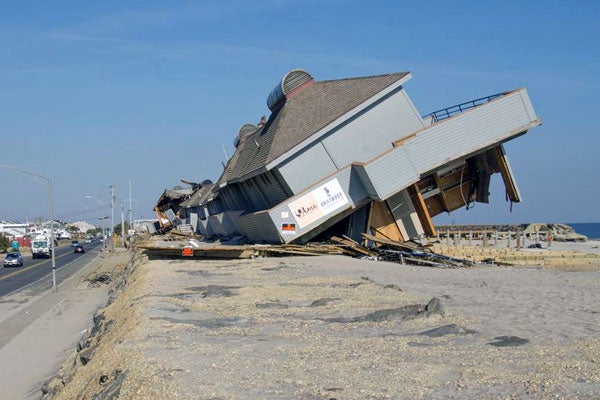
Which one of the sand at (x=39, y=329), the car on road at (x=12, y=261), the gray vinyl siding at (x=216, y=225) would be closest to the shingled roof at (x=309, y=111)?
the sand at (x=39, y=329)

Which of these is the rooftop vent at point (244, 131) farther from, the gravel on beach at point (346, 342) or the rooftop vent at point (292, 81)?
the gravel on beach at point (346, 342)

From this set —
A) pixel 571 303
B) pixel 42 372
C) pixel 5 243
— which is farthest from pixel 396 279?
pixel 5 243

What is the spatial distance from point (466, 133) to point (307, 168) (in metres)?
6.89

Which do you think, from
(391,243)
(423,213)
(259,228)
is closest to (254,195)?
(259,228)

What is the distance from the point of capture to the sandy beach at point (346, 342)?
A: 9.07 metres

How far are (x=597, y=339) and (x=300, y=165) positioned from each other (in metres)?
22.9

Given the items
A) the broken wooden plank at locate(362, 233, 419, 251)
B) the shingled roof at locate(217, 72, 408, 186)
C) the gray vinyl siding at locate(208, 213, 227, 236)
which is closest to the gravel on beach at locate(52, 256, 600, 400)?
the broken wooden plank at locate(362, 233, 419, 251)

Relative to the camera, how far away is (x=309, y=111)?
3772 cm

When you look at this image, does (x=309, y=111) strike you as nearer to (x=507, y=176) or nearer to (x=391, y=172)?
(x=391, y=172)

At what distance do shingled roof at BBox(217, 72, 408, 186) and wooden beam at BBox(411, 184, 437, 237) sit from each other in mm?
4604

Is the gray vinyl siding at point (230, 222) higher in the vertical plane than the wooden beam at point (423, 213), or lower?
higher

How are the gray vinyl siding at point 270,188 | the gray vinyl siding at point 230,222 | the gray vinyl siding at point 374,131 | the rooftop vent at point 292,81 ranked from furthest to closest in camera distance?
the gray vinyl siding at point 230,222, the rooftop vent at point 292,81, the gray vinyl siding at point 270,188, the gray vinyl siding at point 374,131

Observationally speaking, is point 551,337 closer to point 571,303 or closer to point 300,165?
point 571,303

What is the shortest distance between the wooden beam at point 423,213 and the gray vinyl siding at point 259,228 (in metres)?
6.16
